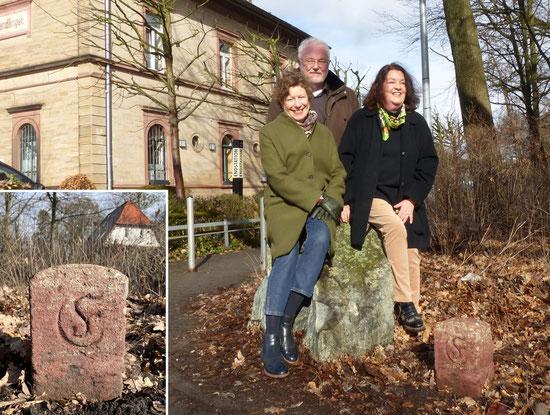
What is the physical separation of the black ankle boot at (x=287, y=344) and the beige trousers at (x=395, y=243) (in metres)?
1.00

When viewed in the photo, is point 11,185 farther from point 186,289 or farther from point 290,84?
point 290,84

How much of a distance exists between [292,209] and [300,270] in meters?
0.47

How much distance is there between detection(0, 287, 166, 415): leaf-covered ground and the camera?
249 centimetres

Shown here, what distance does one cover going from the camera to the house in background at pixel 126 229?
7.55 ft

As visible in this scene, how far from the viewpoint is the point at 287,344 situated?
3.91 m

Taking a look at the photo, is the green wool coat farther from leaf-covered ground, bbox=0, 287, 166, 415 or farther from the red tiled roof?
the red tiled roof

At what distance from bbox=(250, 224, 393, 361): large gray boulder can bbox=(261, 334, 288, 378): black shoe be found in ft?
1.11

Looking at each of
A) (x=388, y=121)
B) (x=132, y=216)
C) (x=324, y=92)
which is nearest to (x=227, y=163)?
(x=324, y=92)

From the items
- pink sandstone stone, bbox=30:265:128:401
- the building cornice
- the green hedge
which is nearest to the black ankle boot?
pink sandstone stone, bbox=30:265:128:401

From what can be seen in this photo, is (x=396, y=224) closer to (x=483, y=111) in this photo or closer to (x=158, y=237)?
(x=158, y=237)

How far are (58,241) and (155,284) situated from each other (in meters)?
0.56

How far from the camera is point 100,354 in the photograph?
256 cm

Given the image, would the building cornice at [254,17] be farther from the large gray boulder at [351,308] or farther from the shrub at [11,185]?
the large gray boulder at [351,308]

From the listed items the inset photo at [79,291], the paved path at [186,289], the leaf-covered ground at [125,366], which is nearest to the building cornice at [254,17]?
the paved path at [186,289]
